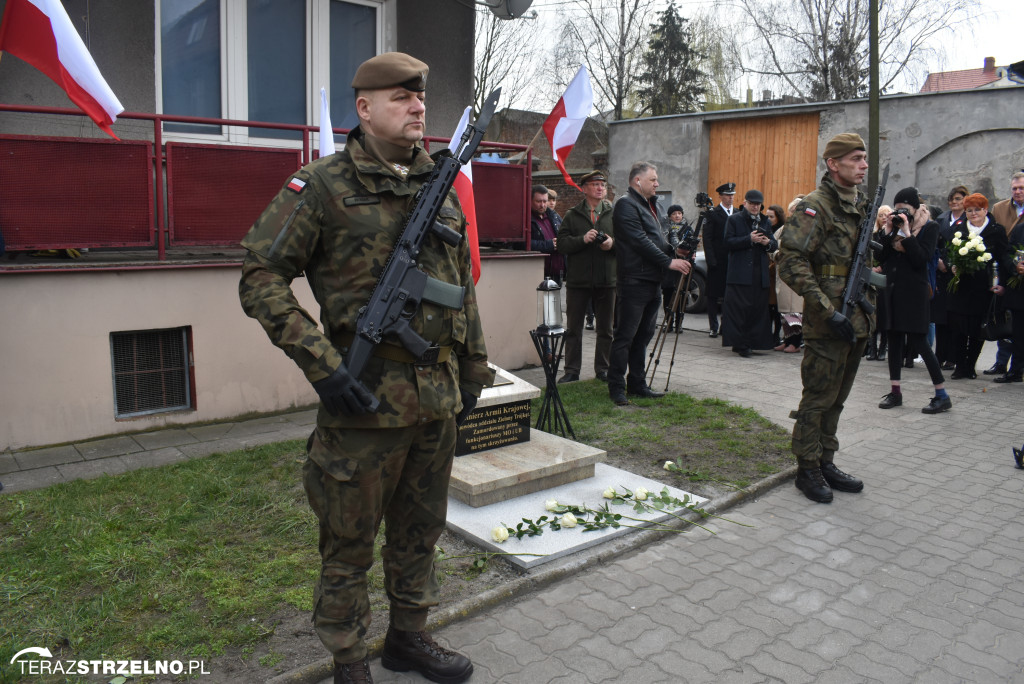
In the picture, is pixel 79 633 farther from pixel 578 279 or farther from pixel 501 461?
pixel 578 279

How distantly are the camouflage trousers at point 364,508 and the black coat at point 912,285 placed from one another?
608cm

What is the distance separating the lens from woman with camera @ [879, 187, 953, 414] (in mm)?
7523

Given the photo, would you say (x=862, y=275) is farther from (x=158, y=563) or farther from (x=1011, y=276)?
(x=1011, y=276)

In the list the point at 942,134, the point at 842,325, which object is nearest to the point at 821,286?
the point at 842,325

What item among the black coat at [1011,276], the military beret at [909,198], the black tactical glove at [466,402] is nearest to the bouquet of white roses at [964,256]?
the black coat at [1011,276]

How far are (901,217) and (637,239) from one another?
2.45 m

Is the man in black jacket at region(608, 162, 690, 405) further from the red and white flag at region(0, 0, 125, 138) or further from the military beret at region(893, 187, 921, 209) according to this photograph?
the red and white flag at region(0, 0, 125, 138)

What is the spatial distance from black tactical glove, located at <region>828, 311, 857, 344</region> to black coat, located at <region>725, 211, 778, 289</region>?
18.2ft

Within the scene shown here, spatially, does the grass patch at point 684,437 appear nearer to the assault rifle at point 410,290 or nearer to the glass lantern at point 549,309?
the glass lantern at point 549,309

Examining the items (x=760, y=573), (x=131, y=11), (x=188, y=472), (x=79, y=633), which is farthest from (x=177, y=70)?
(x=760, y=573)

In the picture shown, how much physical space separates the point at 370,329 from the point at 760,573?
8.48 feet

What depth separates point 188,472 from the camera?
5.27m

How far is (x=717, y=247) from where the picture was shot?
11.9 m

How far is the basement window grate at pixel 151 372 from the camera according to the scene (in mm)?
6297
